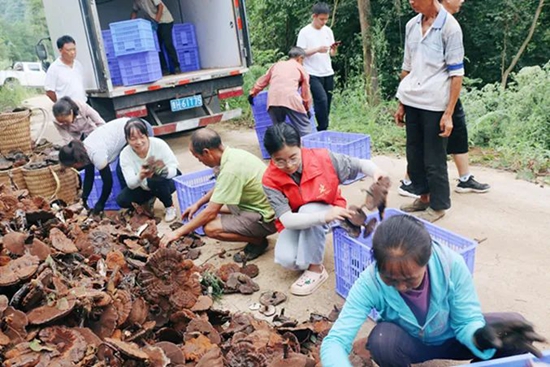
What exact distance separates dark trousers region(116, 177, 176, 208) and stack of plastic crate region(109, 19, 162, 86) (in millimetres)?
2590

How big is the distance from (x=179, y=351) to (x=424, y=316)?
1240mm

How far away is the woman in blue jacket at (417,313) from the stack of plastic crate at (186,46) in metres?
7.54

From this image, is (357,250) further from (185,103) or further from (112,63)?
(112,63)

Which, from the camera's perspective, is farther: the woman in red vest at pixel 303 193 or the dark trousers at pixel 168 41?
the dark trousers at pixel 168 41

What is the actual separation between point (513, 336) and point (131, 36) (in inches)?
246

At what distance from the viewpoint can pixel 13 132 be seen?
6.23 metres

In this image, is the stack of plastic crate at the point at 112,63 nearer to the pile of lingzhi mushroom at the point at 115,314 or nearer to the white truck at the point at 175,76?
the white truck at the point at 175,76

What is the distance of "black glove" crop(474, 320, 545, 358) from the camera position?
1.76 metres

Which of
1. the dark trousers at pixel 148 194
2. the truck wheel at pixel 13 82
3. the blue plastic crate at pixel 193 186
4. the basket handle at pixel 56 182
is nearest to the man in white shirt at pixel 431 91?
the blue plastic crate at pixel 193 186

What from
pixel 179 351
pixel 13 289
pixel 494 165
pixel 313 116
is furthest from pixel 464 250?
pixel 313 116

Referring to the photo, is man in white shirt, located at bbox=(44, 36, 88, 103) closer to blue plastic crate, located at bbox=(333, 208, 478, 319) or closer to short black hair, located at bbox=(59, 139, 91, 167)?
short black hair, located at bbox=(59, 139, 91, 167)

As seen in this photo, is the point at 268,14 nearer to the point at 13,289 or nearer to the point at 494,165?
the point at 494,165

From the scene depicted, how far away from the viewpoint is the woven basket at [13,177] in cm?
542

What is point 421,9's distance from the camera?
3.69m
